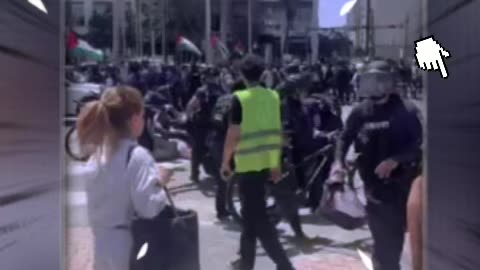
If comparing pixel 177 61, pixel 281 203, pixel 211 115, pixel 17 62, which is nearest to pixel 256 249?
pixel 281 203

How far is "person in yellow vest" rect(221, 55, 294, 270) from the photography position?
2.78 m

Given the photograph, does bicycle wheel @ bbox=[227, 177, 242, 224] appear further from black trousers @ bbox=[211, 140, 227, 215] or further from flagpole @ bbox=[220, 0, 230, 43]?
flagpole @ bbox=[220, 0, 230, 43]

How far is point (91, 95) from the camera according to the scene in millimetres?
2703

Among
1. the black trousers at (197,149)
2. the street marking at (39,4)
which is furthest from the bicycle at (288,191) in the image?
the street marking at (39,4)

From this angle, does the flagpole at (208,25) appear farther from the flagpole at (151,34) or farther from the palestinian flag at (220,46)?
the flagpole at (151,34)

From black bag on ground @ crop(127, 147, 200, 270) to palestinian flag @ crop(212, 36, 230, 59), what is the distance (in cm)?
39

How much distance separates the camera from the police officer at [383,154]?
9.10 ft

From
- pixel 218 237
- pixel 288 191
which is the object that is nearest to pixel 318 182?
pixel 288 191

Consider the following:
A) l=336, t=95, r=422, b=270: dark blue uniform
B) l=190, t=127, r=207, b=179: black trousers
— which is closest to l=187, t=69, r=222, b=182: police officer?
l=190, t=127, r=207, b=179: black trousers

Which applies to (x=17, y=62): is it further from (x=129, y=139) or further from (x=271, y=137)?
(x=271, y=137)

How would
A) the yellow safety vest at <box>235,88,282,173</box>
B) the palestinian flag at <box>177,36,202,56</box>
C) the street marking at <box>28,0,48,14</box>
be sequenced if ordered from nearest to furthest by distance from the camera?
the street marking at <box>28,0,48,14</box>
the palestinian flag at <box>177,36,202,56</box>
the yellow safety vest at <box>235,88,282,173</box>

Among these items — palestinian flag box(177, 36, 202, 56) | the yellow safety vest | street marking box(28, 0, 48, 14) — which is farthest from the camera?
the yellow safety vest

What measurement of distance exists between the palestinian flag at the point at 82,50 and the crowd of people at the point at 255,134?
0.03 m

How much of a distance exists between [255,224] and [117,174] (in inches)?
17.3
